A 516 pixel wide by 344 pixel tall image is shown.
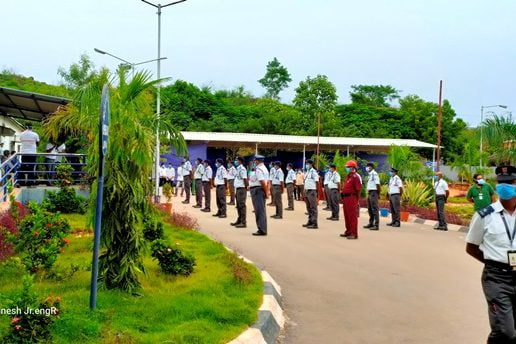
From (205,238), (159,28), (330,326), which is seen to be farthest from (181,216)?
(159,28)

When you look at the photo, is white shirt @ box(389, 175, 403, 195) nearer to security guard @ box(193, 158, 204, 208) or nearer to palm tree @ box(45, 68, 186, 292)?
security guard @ box(193, 158, 204, 208)

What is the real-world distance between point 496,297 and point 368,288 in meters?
3.53

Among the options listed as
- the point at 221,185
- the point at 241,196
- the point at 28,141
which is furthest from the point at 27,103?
the point at 241,196

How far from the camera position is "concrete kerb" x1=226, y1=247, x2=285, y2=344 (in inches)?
209

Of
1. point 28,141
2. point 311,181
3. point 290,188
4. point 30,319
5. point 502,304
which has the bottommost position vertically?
point 30,319

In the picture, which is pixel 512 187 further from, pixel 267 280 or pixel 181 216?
pixel 181 216

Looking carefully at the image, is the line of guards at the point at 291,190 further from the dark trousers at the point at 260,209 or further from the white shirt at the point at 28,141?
the white shirt at the point at 28,141

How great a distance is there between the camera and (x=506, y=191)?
4863 millimetres

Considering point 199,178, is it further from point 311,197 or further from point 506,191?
point 506,191

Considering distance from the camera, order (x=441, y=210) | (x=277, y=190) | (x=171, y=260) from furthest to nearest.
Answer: (x=277, y=190), (x=441, y=210), (x=171, y=260)

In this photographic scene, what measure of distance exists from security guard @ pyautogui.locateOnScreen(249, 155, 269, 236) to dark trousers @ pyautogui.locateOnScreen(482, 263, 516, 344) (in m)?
8.54

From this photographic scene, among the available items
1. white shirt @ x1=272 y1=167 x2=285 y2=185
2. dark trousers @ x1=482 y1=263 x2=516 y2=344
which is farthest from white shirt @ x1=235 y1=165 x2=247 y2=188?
dark trousers @ x1=482 y1=263 x2=516 y2=344

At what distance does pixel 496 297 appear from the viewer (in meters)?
4.69

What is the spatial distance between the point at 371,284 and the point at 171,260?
295 centimetres
